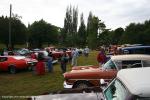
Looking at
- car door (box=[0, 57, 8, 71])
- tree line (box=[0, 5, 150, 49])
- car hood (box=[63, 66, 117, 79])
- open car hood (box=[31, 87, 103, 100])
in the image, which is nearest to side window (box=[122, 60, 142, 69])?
car hood (box=[63, 66, 117, 79])

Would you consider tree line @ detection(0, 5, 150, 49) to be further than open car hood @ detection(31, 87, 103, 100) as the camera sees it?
Yes

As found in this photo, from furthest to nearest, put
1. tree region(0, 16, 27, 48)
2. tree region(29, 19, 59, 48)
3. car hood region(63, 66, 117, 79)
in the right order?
tree region(29, 19, 59, 48) → tree region(0, 16, 27, 48) → car hood region(63, 66, 117, 79)

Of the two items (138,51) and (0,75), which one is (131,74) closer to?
(138,51)

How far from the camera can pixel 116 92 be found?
5.70 metres

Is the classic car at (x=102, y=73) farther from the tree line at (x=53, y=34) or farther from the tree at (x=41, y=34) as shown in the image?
the tree at (x=41, y=34)

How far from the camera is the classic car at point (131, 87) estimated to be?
173 inches

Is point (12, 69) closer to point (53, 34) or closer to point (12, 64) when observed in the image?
point (12, 64)

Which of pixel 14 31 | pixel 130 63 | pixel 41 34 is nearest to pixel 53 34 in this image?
pixel 41 34

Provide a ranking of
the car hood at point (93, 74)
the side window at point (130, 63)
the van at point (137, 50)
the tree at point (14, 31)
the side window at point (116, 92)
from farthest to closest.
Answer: the tree at point (14, 31)
the van at point (137, 50)
the side window at point (130, 63)
the car hood at point (93, 74)
the side window at point (116, 92)

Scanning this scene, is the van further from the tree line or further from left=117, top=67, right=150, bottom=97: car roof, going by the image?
the tree line

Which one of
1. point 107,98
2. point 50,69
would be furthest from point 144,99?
point 50,69

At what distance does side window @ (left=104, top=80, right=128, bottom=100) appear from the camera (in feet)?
16.8

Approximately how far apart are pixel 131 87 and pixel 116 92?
1061 millimetres

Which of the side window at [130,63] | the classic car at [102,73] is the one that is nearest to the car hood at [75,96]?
the classic car at [102,73]
